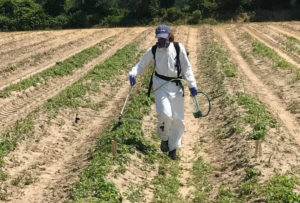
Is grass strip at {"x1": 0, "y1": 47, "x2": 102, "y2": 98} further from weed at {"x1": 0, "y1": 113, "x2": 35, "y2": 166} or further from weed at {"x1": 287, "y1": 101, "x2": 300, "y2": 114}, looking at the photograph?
weed at {"x1": 287, "y1": 101, "x2": 300, "y2": 114}

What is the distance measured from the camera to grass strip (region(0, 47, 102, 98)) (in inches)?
590

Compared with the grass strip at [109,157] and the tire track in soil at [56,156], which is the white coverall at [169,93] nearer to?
the grass strip at [109,157]

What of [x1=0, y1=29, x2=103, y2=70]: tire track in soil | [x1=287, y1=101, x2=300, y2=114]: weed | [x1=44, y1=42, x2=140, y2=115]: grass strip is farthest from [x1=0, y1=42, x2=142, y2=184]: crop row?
[x1=287, y1=101, x2=300, y2=114]: weed

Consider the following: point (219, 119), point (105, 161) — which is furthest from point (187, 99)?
point (105, 161)

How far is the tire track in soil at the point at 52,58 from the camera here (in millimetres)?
17756

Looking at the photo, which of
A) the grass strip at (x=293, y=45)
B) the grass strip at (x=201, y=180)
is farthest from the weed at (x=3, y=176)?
the grass strip at (x=293, y=45)

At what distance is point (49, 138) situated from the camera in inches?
420

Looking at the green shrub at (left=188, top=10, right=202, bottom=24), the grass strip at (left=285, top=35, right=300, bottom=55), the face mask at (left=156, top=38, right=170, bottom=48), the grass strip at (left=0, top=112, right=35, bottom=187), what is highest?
the face mask at (left=156, top=38, right=170, bottom=48)

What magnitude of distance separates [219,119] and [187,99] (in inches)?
107

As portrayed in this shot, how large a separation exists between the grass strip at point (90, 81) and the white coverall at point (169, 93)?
415 centimetres

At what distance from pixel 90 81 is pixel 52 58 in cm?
794

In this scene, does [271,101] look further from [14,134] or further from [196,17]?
[196,17]

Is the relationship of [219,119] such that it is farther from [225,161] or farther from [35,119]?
[35,119]

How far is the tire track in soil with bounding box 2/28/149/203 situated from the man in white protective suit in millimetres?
1790
